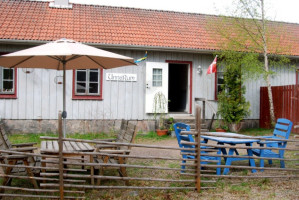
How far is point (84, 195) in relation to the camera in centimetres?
449

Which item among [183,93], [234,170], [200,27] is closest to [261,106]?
[183,93]

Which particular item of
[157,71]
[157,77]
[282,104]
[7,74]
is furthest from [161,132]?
[7,74]

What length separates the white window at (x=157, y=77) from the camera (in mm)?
11898

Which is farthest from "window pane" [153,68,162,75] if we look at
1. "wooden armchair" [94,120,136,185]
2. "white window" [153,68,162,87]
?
A: "wooden armchair" [94,120,136,185]

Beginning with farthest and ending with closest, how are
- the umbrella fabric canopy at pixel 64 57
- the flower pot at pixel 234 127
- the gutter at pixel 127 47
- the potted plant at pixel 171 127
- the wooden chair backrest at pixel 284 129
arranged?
the flower pot at pixel 234 127
the potted plant at pixel 171 127
the gutter at pixel 127 47
the wooden chair backrest at pixel 284 129
the umbrella fabric canopy at pixel 64 57

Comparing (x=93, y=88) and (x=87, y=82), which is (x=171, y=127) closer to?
(x=93, y=88)

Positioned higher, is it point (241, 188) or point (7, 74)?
point (7, 74)

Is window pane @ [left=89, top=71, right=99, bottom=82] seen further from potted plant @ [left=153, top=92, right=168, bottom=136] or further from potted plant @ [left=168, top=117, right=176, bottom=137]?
potted plant @ [left=168, top=117, right=176, bottom=137]

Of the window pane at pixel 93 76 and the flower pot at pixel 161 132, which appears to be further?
the window pane at pixel 93 76

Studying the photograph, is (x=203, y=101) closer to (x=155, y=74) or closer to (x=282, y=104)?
(x=155, y=74)

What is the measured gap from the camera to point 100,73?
1138 centimetres

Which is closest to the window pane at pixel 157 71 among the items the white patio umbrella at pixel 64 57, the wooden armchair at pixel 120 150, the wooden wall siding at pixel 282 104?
the wooden wall siding at pixel 282 104

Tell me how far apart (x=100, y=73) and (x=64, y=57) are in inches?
197

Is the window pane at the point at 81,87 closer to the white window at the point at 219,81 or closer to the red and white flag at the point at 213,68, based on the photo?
the red and white flag at the point at 213,68
